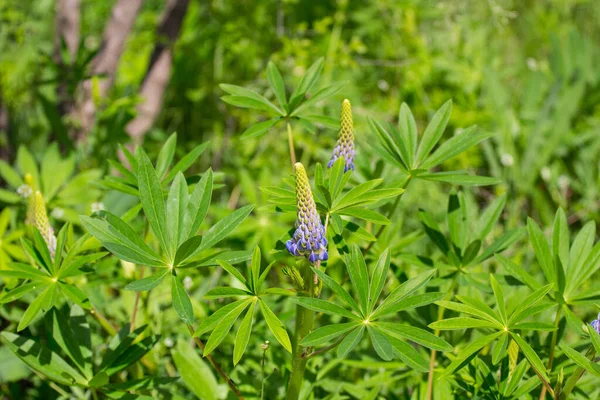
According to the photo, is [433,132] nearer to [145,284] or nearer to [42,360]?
[145,284]

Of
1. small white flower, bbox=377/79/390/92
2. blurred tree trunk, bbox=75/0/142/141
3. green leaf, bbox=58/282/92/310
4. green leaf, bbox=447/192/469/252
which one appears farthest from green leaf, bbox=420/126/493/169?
small white flower, bbox=377/79/390/92

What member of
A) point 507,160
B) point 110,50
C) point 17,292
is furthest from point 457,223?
point 110,50

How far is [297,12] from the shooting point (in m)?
3.67

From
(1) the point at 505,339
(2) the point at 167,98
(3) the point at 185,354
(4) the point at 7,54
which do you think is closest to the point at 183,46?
(2) the point at 167,98

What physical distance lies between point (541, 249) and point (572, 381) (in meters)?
0.29

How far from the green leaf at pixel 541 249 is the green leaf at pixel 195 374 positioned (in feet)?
2.63

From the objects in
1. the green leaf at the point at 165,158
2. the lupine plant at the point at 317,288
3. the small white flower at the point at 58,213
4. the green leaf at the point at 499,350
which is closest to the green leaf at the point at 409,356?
the lupine plant at the point at 317,288

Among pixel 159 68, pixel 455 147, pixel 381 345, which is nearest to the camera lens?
pixel 381 345

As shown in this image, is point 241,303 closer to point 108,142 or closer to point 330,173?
point 330,173

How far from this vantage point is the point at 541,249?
1.31 meters

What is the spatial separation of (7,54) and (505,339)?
2967 millimetres

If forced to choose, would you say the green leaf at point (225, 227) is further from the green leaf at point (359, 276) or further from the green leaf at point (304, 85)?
the green leaf at point (304, 85)

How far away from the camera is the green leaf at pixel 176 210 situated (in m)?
1.18

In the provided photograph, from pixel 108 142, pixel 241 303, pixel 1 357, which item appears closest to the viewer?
pixel 241 303
